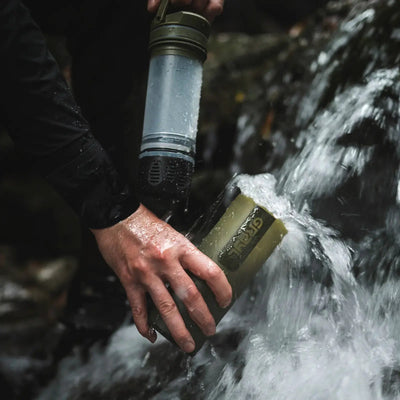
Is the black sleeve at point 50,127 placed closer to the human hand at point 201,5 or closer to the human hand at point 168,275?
the human hand at point 168,275

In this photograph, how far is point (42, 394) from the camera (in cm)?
198

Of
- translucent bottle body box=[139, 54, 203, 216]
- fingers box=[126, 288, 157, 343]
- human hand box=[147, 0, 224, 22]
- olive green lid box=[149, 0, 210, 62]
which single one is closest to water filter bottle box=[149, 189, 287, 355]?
fingers box=[126, 288, 157, 343]

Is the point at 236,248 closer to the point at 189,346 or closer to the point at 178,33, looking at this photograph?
the point at 189,346

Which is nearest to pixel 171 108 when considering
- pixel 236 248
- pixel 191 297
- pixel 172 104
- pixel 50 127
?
pixel 172 104

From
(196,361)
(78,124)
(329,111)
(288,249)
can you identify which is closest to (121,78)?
(78,124)

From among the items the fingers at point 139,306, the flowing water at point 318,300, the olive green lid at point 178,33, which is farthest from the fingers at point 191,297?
the olive green lid at point 178,33

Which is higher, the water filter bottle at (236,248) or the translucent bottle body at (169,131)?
the translucent bottle body at (169,131)

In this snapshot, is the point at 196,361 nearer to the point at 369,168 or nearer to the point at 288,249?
the point at 288,249

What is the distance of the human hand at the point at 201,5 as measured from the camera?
1.52 metres

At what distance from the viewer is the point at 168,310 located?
1.24 meters

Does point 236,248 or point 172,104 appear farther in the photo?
point 172,104

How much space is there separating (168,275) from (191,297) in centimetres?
9

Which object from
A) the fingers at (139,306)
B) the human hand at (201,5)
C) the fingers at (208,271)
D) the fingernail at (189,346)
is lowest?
the fingernail at (189,346)

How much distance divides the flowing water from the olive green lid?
0.53m
